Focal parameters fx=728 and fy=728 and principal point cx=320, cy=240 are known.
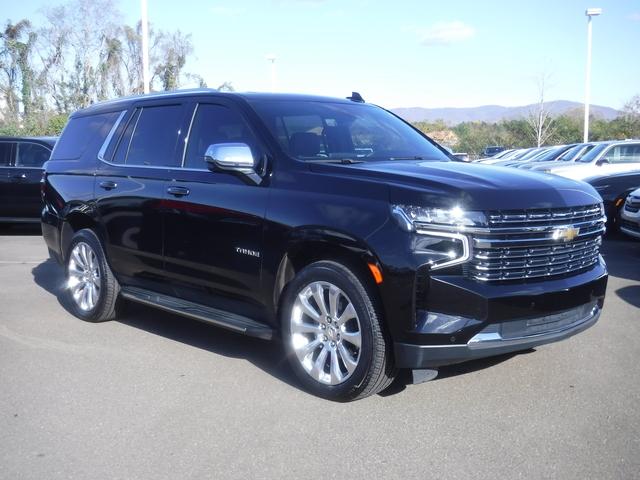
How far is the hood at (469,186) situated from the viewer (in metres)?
4.19

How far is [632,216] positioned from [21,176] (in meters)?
10.1

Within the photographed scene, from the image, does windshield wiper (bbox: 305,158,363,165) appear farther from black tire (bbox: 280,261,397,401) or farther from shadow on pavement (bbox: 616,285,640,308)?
shadow on pavement (bbox: 616,285,640,308)

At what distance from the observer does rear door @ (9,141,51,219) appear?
12.9m

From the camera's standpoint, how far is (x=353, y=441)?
3.98 m

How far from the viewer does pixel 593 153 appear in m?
17.2

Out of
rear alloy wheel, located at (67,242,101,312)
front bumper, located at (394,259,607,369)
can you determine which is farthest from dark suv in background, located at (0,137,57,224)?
front bumper, located at (394,259,607,369)

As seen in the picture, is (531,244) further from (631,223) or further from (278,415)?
(631,223)

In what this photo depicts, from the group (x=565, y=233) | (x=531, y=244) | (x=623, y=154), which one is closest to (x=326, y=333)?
(x=531, y=244)

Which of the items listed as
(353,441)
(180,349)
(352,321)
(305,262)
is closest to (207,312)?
(180,349)

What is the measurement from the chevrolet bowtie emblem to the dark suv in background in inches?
414

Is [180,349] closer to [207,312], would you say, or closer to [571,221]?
[207,312]

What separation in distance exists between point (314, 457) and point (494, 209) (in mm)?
1714

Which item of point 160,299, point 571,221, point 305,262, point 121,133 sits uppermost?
point 121,133

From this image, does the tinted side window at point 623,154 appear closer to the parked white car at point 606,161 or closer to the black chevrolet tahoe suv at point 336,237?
the parked white car at point 606,161
